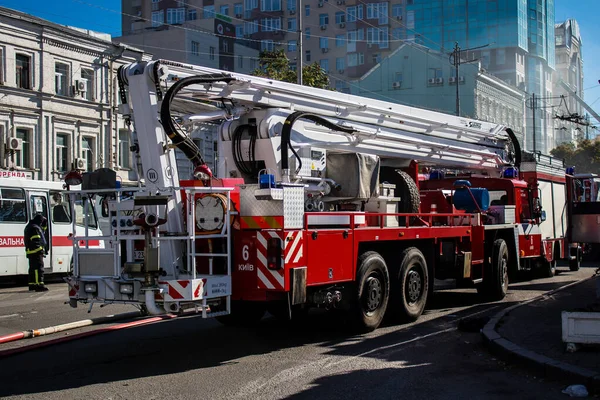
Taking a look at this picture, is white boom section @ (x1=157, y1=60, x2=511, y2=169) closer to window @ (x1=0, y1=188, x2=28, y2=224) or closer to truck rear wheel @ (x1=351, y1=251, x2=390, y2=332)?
truck rear wheel @ (x1=351, y1=251, x2=390, y2=332)

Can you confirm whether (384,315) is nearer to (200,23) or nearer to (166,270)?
(166,270)

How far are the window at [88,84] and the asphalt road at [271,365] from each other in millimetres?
26702

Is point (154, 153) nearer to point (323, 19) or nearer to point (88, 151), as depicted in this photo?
point (88, 151)

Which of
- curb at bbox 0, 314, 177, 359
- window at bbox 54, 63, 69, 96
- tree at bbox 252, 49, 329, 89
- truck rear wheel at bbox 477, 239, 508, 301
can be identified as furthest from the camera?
window at bbox 54, 63, 69, 96

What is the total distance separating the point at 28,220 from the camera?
20.0 metres

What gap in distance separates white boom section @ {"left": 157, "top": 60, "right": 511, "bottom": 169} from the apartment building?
20881 mm

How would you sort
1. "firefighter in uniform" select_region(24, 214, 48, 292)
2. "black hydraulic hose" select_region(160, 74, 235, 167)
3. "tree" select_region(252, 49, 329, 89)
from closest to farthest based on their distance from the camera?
"black hydraulic hose" select_region(160, 74, 235, 167), "firefighter in uniform" select_region(24, 214, 48, 292), "tree" select_region(252, 49, 329, 89)

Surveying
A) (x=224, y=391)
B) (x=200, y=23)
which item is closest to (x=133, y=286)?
(x=224, y=391)

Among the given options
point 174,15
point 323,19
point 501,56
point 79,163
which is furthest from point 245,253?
point 501,56

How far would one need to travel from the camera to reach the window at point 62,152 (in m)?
34.8

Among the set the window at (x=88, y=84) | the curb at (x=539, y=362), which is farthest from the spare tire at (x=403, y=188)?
the window at (x=88, y=84)

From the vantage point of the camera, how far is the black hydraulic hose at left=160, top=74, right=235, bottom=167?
27.5 ft

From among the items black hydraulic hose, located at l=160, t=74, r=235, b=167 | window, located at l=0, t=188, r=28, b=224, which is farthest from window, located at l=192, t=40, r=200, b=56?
black hydraulic hose, located at l=160, t=74, r=235, b=167

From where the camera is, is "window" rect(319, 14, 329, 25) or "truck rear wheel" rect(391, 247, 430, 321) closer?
"truck rear wheel" rect(391, 247, 430, 321)
